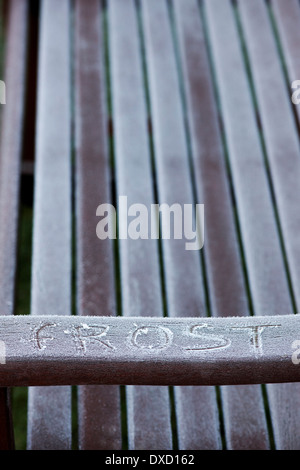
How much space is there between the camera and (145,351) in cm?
65

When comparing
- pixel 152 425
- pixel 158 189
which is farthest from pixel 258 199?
pixel 152 425

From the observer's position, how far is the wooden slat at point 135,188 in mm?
836

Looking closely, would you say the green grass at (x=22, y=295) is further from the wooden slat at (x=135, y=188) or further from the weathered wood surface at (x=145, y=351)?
the weathered wood surface at (x=145, y=351)

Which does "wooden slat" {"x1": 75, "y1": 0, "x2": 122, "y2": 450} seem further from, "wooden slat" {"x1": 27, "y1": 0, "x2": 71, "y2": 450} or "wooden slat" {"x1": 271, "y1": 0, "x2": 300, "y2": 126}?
"wooden slat" {"x1": 271, "y1": 0, "x2": 300, "y2": 126}

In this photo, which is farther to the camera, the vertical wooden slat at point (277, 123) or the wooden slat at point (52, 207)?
the vertical wooden slat at point (277, 123)

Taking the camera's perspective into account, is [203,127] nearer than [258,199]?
No

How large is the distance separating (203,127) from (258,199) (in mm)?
174

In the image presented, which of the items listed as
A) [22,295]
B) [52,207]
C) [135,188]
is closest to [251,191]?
[135,188]

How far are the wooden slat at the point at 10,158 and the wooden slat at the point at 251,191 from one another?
0.32 metres

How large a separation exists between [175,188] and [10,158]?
26 centimetres

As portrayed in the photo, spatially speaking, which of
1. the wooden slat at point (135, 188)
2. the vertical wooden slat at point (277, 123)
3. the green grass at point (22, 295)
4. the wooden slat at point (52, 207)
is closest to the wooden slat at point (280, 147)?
the vertical wooden slat at point (277, 123)

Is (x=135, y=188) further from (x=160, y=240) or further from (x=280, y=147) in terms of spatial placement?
(x=280, y=147)
